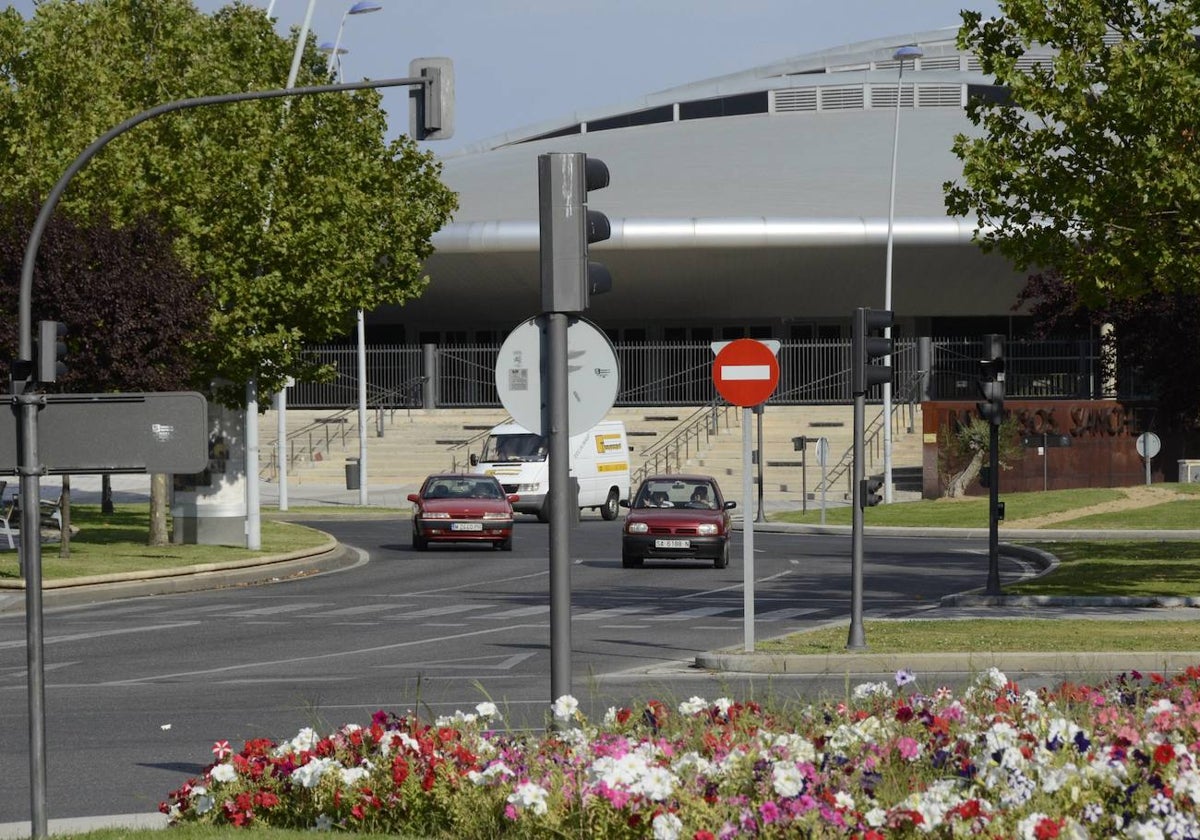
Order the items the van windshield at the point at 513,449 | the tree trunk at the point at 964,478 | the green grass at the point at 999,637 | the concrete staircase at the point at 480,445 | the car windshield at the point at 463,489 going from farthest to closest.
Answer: the concrete staircase at the point at 480,445, the tree trunk at the point at 964,478, the van windshield at the point at 513,449, the car windshield at the point at 463,489, the green grass at the point at 999,637

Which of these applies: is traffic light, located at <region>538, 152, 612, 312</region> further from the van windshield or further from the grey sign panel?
the van windshield

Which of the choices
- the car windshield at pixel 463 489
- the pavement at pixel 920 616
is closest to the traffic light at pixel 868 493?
the pavement at pixel 920 616

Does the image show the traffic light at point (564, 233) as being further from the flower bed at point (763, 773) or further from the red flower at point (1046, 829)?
the red flower at point (1046, 829)

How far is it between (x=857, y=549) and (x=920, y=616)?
14.4 feet

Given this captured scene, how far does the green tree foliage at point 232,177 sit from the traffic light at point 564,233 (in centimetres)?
2173

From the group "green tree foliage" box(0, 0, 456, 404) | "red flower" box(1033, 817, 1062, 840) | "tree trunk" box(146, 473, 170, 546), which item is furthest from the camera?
"tree trunk" box(146, 473, 170, 546)

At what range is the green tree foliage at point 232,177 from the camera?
3138 cm

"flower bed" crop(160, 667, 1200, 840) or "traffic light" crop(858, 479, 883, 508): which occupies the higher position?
"traffic light" crop(858, 479, 883, 508)

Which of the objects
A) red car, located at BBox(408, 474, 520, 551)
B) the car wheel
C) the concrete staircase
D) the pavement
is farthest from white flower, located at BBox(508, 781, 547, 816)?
the concrete staircase

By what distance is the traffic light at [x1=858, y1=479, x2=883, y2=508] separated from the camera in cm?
1742

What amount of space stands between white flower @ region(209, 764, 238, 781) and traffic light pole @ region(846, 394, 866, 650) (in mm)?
8727

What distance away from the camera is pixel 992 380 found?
24.8 metres

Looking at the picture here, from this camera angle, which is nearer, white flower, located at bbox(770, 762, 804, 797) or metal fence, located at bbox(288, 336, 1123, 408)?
white flower, located at bbox(770, 762, 804, 797)

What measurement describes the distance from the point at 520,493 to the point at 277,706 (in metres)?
30.7
